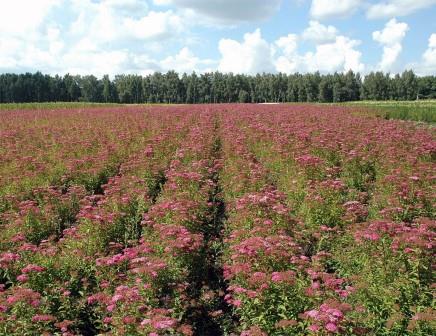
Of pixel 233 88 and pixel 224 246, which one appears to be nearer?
pixel 224 246

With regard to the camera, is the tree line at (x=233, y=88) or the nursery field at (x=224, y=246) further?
the tree line at (x=233, y=88)

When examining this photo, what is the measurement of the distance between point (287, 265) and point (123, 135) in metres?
13.2

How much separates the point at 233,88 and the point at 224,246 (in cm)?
11536

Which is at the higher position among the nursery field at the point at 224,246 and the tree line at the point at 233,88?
the tree line at the point at 233,88

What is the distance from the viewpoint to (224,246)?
8.82 metres

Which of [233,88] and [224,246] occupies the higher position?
[233,88]

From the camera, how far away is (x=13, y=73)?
363ft

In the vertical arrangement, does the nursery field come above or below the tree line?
below

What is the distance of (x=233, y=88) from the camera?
397ft

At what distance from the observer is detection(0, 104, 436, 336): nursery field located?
215 inches

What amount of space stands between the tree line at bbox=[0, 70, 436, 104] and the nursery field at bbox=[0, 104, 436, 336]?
103623mm

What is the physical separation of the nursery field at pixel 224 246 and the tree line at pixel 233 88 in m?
104

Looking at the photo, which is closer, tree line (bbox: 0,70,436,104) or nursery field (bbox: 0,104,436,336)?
nursery field (bbox: 0,104,436,336)

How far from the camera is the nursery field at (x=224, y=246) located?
5.45 meters
